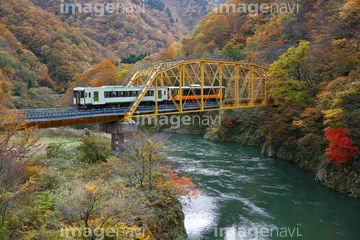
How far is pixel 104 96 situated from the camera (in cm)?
2327

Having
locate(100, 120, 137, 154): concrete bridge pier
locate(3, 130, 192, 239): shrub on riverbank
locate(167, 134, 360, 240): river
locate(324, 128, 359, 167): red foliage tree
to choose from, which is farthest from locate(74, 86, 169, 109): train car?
locate(324, 128, 359, 167): red foliage tree

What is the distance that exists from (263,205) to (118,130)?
41.8ft

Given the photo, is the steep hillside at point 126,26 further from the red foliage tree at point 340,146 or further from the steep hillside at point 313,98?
the red foliage tree at point 340,146

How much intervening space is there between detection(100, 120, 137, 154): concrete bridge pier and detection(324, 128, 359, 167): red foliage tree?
1497 cm

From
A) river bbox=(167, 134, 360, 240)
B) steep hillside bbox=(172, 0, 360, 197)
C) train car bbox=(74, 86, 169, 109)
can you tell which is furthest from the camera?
train car bbox=(74, 86, 169, 109)

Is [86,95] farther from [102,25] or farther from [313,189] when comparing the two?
[102,25]

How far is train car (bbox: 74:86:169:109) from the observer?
22.5 m

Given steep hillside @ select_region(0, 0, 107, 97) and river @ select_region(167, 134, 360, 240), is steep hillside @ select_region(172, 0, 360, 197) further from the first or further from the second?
steep hillside @ select_region(0, 0, 107, 97)

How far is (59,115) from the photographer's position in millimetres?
18422

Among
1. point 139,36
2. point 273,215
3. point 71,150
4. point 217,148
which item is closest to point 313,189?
point 273,215

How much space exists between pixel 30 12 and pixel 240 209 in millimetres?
82110

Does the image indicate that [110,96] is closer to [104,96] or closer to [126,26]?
[104,96]

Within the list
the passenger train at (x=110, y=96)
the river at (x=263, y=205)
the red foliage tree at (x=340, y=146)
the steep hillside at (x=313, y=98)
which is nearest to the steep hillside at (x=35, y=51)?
the passenger train at (x=110, y=96)

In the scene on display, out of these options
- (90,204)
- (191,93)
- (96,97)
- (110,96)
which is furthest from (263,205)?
(191,93)
